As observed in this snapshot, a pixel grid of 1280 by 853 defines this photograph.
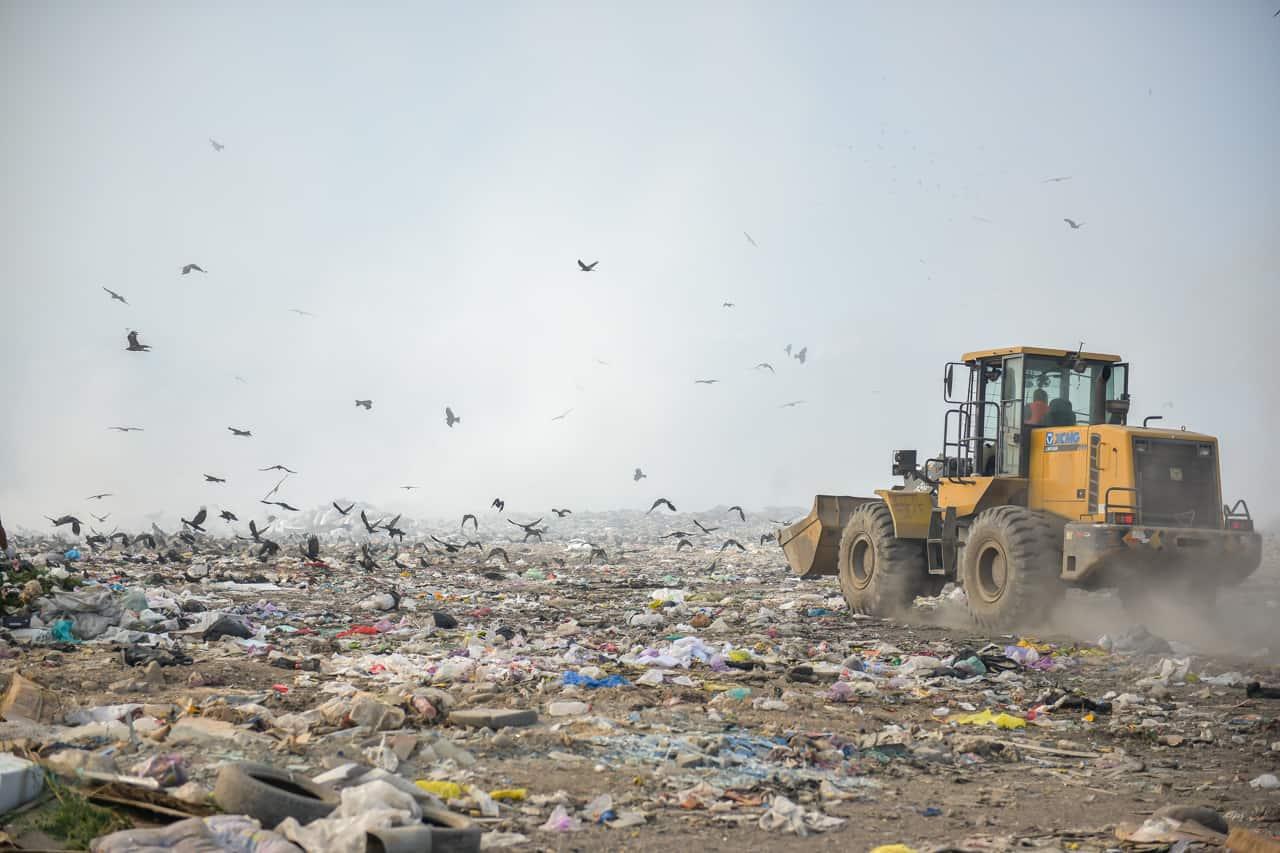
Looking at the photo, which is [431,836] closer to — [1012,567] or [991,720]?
[991,720]

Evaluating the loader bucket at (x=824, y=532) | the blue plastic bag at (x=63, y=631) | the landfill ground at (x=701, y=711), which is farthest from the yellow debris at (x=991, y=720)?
the blue plastic bag at (x=63, y=631)

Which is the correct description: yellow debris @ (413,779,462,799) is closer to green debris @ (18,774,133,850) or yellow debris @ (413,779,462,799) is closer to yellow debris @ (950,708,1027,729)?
green debris @ (18,774,133,850)

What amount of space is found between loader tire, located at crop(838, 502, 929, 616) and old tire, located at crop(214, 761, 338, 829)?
24.1 ft

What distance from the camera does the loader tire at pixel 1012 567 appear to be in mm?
8195

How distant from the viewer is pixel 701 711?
5309mm

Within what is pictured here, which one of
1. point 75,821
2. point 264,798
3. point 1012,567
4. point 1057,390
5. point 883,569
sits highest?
point 1057,390

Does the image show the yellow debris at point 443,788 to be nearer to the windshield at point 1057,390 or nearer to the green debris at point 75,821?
the green debris at point 75,821

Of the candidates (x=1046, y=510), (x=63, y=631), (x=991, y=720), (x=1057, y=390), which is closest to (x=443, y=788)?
(x=991, y=720)

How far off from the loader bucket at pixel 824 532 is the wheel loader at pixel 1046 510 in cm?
36

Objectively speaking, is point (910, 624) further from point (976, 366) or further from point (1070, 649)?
point (976, 366)

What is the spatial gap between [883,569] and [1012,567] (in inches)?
67.5

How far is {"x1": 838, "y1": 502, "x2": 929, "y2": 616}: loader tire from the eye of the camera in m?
9.84

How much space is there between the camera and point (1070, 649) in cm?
774

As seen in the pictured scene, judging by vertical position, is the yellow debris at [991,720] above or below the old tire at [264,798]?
below
